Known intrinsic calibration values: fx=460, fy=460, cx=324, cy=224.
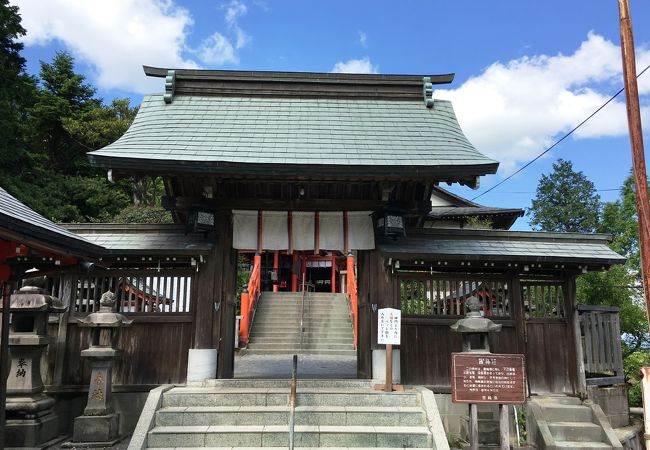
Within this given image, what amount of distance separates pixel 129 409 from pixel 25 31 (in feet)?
67.7

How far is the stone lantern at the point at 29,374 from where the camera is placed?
7.72m

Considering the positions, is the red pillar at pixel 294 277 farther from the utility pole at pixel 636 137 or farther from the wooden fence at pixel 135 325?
the utility pole at pixel 636 137

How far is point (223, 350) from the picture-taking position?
29.9 ft

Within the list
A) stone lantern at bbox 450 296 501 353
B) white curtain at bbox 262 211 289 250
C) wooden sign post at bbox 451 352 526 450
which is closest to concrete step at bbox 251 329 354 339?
white curtain at bbox 262 211 289 250

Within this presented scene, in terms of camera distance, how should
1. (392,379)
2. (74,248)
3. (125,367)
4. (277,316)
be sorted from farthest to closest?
(277,316) → (125,367) → (392,379) → (74,248)

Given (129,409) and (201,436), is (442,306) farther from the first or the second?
(129,409)

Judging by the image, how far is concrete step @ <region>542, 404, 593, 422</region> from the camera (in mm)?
8773

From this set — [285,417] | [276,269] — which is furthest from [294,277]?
[285,417]

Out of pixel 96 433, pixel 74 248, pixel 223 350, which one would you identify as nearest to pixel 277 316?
pixel 223 350

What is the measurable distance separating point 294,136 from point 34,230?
550 centimetres

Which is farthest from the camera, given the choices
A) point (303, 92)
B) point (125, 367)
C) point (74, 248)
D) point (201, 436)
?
point (303, 92)

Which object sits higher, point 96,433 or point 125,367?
point 125,367

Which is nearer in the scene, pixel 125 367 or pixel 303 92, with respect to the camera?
pixel 125 367

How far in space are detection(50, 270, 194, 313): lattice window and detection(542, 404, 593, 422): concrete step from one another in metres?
7.30
